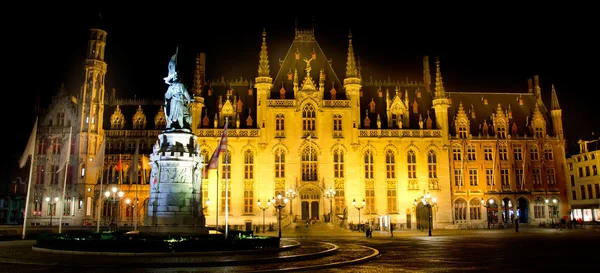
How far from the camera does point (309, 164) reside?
5497cm

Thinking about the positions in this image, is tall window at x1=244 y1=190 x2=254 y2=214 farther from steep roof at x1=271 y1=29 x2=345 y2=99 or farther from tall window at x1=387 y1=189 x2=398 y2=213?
tall window at x1=387 y1=189 x2=398 y2=213

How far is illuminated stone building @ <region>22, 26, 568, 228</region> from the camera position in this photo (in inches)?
2151

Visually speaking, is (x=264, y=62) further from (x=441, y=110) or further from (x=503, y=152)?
(x=503, y=152)

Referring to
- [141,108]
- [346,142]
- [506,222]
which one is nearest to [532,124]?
[506,222]

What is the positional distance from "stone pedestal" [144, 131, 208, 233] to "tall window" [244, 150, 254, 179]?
27.9 metres

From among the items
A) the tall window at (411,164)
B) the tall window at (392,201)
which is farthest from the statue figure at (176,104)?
the tall window at (411,164)

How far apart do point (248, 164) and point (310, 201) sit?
Answer: 815 cm

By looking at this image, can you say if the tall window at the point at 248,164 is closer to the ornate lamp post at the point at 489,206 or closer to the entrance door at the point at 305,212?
the entrance door at the point at 305,212

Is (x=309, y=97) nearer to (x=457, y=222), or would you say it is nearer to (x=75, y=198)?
(x=457, y=222)

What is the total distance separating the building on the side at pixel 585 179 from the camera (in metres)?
67.4

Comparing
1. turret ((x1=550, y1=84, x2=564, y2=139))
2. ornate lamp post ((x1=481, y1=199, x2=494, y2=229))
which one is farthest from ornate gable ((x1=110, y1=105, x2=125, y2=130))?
turret ((x1=550, y1=84, x2=564, y2=139))

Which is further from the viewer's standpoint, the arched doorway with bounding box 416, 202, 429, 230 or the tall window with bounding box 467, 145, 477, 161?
the tall window with bounding box 467, 145, 477, 161

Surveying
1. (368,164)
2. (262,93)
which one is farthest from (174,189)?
(368,164)

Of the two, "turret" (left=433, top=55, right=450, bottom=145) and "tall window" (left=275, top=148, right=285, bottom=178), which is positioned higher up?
"turret" (left=433, top=55, right=450, bottom=145)
